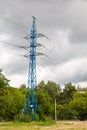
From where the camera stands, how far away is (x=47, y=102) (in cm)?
10494

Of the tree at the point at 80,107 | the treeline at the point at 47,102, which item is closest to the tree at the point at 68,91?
the treeline at the point at 47,102

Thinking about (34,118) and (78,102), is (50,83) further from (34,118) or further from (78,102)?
(34,118)

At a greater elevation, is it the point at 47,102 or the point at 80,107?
the point at 47,102

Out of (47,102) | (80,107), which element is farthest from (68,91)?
(80,107)

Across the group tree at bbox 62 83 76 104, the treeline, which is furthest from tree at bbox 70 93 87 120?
tree at bbox 62 83 76 104

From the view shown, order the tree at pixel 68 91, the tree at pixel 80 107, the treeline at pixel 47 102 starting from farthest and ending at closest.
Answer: the tree at pixel 68 91 < the tree at pixel 80 107 < the treeline at pixel 47 102

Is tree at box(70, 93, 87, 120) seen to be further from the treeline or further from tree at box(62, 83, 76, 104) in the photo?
tree at box(62, 83, 76, 104)

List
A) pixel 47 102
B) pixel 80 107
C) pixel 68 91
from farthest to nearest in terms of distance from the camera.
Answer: pixel 68 91 < pixel 47 102 < pixel 80 107

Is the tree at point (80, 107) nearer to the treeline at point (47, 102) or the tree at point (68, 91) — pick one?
the treeline at point (47, 102)

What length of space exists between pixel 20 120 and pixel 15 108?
22.0 meters

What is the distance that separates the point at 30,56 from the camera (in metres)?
67.0

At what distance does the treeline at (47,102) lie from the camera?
80.1 meters

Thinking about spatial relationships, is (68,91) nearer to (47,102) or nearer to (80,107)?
(47,102)

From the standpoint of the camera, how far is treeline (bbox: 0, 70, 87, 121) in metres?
80.1
